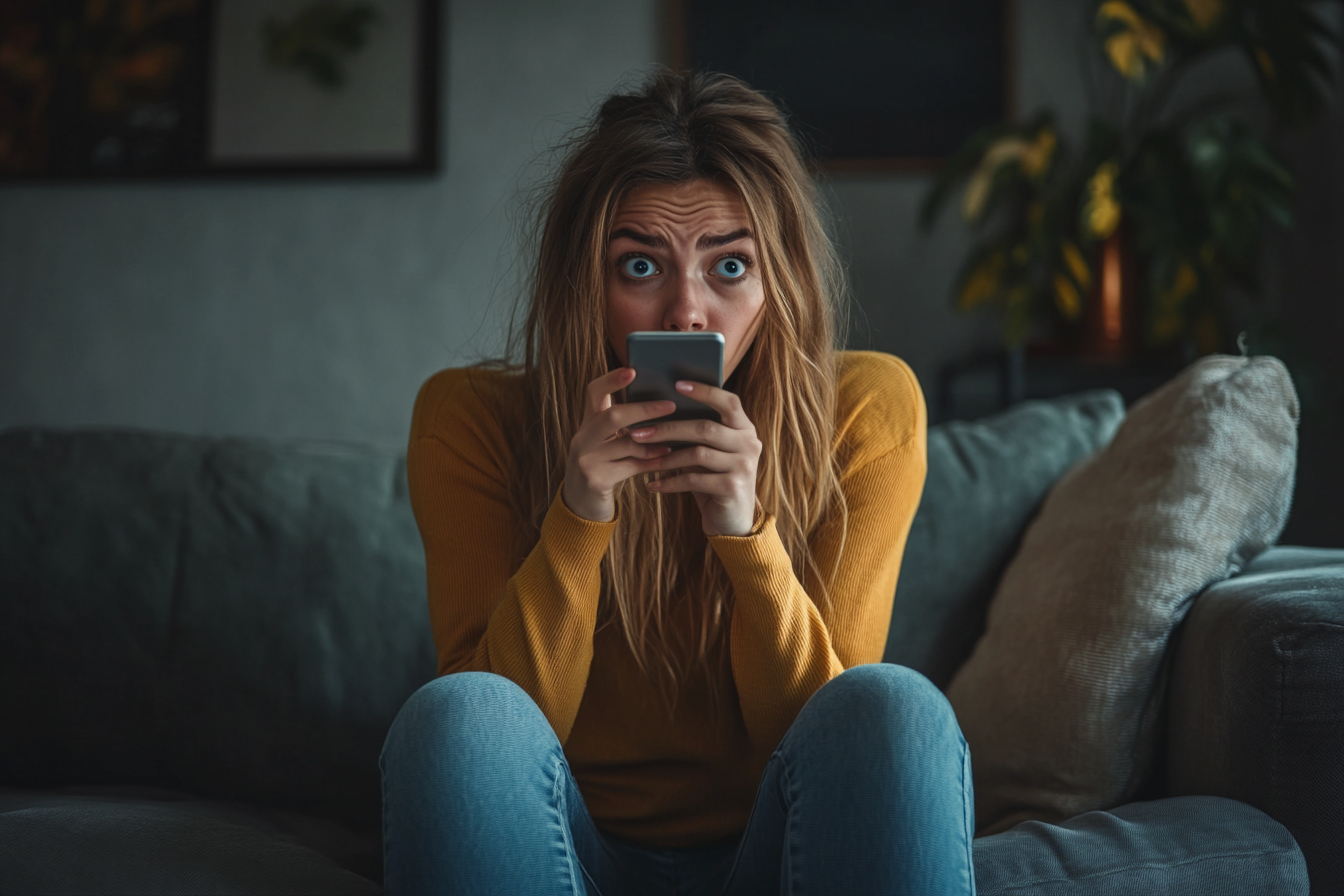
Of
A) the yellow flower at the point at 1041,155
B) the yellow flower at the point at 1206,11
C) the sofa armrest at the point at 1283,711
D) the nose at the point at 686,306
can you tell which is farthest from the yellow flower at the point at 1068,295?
the nose at the point at 686,306

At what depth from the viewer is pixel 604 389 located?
83 cm

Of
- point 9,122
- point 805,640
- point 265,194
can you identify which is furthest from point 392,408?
point 805,640

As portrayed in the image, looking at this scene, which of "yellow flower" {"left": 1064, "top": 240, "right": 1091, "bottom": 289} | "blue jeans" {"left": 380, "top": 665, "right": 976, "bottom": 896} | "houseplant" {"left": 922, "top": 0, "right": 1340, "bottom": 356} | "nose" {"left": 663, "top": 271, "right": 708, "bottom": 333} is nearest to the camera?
"blue jeans" {"left": 380, "top": 665, "right": 976, "bottom": 896}

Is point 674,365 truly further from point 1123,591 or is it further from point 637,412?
point 1123,591

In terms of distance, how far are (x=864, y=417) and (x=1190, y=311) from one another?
4.11 ft

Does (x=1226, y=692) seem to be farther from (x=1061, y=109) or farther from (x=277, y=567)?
(x=1061, y=109)

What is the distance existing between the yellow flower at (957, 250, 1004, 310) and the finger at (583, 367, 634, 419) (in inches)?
58.0

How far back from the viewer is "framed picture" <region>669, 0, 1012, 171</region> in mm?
2389

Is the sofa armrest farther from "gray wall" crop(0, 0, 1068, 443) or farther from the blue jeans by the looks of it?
"gray wall" crop(0, 0, 1068, 443)

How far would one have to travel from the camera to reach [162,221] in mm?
2547

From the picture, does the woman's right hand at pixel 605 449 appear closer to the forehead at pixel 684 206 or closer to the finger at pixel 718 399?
the finger at pixel 718 399

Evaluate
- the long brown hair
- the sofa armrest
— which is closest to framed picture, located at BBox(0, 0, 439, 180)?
the long brown hair

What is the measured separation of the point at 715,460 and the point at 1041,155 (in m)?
1.53

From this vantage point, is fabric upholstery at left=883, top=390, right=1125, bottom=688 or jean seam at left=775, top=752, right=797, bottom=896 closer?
jean seam at left=775, top=752, right=797, bottom=896
